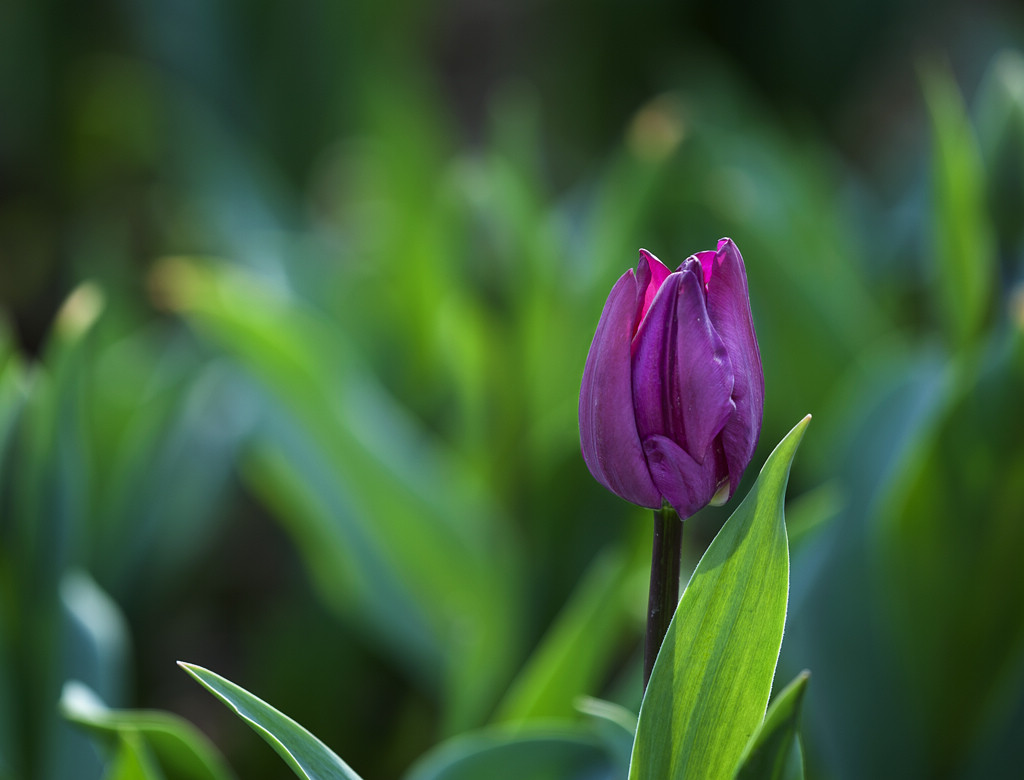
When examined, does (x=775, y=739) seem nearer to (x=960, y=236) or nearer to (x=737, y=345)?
(x=737, y=345)

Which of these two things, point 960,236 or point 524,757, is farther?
point 960,236

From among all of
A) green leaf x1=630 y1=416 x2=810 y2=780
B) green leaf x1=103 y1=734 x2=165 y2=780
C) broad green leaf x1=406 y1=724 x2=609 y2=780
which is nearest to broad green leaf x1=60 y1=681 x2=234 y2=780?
green leaf x1=103 y1=734 x2=165 y2=780

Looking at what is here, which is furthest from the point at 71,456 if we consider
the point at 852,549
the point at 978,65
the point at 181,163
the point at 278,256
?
the point at 978,65

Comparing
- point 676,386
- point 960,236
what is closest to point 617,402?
point 676,386

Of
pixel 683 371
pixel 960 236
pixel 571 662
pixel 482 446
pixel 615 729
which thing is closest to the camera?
pixel 683 371

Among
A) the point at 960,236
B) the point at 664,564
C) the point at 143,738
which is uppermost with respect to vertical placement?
the point at 960,236

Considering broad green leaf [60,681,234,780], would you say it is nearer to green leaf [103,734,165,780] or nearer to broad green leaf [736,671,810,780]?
green leaf [103,734,165,780]

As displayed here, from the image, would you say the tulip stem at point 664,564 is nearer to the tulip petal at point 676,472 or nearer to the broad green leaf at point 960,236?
the tulip petal at point 676,472

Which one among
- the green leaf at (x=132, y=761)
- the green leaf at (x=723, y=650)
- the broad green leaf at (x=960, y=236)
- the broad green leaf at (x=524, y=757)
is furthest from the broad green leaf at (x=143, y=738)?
the broad green leaf at (x=960, y=236)

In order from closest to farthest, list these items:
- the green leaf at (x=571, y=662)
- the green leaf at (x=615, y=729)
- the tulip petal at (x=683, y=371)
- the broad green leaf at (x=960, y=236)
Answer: the tulip petal at (x=683, y=371) → the green leaf at (x=615, y=729) → the green leaf at (x=571, y=662) → the broad green leaf at (x=960, y=236)
